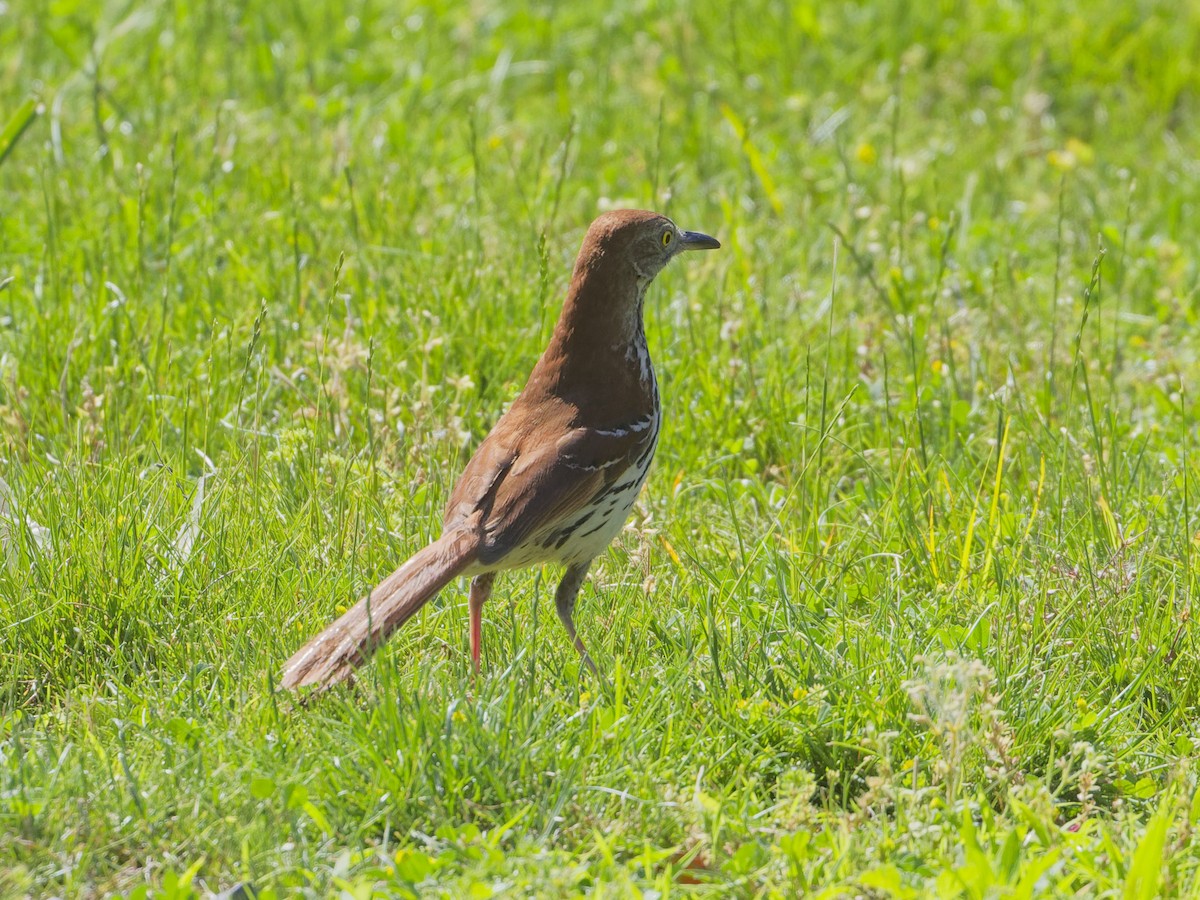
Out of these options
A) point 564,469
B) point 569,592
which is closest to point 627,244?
point 564,469

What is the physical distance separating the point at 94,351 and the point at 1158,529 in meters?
3.37

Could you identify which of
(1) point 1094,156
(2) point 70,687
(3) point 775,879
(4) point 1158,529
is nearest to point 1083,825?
(3) point 775,879

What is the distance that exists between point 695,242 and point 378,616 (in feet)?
5.27

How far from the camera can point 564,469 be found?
12.8 ft

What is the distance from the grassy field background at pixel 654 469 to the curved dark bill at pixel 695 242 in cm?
41

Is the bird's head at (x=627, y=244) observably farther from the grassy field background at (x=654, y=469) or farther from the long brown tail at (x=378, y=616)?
the long brown tail at (x=378, y=616)

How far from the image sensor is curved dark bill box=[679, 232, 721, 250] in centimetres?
449

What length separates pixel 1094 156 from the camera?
7.93 metres

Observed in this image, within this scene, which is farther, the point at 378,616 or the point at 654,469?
the point at 654,469

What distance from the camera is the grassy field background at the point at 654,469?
3207 mm

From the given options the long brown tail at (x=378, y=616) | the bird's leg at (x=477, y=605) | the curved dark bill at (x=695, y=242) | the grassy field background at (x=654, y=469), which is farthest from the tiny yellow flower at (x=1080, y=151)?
the long brown tail at (x=378, y=616)

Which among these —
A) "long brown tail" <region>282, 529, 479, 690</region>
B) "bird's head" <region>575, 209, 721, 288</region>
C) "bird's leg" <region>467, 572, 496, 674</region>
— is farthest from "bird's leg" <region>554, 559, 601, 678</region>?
"bird's head" <region>575, 209, 721, 288</region>

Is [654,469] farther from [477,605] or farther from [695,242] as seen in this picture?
[477,605]

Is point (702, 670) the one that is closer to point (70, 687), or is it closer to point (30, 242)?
point (70, 687)
